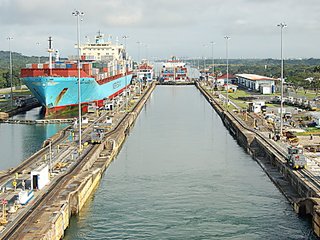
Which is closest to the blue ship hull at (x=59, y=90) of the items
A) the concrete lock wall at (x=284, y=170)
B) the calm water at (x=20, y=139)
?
the calm water at (x=20, y=139)

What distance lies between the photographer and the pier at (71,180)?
18.1 meters

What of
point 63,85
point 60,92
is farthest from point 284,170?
point 60,92

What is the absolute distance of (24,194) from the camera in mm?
19828

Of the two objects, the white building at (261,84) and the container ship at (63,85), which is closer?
the container ship at (63,85)

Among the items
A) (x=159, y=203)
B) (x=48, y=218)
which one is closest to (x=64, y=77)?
(x=159, y=203)

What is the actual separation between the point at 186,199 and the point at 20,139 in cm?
2300

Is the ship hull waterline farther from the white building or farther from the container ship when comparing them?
the white building

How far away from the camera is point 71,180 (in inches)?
933

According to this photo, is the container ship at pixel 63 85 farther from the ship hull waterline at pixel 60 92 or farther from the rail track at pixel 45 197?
the rail track at pixel 45 197

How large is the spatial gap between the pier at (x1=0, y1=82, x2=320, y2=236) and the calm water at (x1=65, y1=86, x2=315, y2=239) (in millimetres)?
Result: 665

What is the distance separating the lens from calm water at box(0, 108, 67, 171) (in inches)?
1323

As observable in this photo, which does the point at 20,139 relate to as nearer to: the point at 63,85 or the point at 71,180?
the point at 63,85

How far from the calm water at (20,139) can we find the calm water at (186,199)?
24.0 ft

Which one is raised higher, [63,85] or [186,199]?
[63,85]
